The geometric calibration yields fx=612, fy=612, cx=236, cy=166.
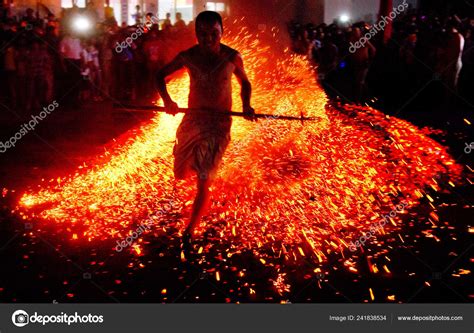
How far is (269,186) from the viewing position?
648 cm

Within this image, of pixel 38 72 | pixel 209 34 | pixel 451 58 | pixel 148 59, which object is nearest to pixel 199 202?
pixel 209 34

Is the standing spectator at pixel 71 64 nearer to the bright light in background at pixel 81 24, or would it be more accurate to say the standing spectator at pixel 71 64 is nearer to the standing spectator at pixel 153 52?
the standing spectator at pixel 153 52

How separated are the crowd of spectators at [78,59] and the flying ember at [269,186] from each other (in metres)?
3.14

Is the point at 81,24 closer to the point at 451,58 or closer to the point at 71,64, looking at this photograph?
the point at 71,64

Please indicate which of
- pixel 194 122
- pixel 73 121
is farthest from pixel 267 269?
pixel 73 121

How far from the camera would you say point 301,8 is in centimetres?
2012

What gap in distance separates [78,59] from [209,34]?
8.13 metres

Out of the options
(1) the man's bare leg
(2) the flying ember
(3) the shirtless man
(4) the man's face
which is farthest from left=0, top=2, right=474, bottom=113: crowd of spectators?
(1) the man's bare leg

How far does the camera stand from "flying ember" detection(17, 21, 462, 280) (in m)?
5.14

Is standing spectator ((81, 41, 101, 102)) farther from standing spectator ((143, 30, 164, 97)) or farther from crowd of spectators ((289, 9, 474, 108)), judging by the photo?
crowd of spectators ((289, 9, 474, 108))

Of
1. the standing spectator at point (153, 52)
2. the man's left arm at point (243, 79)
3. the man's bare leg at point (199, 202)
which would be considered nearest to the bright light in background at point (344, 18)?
the standing spectator at point (153, 52)

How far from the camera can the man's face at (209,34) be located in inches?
188

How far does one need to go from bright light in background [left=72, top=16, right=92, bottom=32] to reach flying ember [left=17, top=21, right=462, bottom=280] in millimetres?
5387

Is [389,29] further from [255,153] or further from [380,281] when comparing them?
[380,281]
